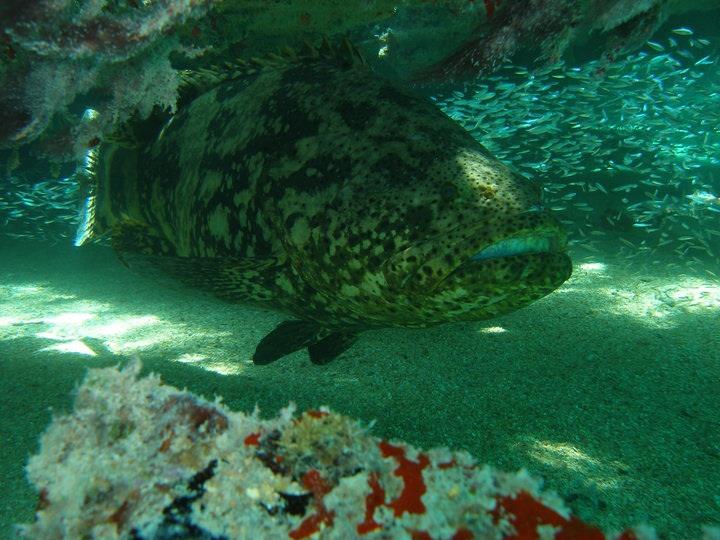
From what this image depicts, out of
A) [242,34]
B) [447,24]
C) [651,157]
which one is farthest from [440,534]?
[651,157]

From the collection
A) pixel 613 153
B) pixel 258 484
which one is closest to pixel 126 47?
pixel 258 484

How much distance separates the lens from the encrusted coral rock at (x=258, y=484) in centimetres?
125

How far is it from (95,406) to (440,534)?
1.30m

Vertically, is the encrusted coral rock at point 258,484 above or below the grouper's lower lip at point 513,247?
below

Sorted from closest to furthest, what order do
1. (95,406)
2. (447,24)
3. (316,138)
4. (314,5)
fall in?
(95,406) < (316,138) < (314,5) < (447,24)

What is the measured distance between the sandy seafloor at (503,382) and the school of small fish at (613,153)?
18.1ft

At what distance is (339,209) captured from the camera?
9.18 ft

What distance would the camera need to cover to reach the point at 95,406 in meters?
1.60

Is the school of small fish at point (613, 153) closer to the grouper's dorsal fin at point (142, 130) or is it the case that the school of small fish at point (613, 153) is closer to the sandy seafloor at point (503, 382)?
the sandy seafloor at point (503, 382)

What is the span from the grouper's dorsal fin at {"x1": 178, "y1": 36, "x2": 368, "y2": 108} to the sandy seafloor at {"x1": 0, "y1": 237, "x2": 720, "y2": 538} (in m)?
2.56

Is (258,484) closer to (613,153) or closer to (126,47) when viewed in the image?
(126,47)

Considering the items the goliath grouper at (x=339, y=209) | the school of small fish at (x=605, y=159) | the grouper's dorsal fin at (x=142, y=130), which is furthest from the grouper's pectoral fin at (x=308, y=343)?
the school of small fish at (x=605, y=159)

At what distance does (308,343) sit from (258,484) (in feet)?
7.70

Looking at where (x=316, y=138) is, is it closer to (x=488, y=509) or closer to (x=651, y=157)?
(x=488, y=509)
